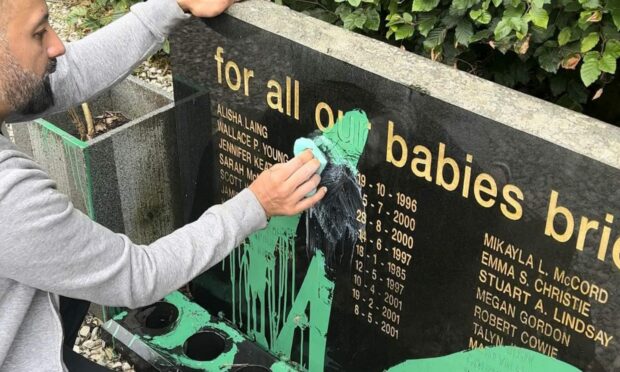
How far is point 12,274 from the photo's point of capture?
2.61 metres

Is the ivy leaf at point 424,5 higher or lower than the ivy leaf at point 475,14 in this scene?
lower

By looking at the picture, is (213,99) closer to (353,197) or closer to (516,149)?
(353,197)

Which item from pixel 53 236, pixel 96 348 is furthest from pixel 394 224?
pixel 96 348

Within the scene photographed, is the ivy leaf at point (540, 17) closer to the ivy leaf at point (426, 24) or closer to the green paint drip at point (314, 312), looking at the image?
the ivy leaf at point (426, 24)

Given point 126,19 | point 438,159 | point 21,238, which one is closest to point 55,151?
point 126,19

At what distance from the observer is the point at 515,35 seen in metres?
3.15

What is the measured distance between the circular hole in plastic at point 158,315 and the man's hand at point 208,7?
55.2 inches

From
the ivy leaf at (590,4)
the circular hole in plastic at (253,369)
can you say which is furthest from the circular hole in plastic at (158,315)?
the ivy leaf at (590,4)

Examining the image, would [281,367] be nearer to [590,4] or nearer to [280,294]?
[280,294]

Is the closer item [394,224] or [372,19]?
[394,224]

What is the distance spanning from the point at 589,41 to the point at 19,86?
1.87m

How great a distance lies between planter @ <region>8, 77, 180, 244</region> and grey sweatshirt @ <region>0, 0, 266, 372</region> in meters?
0.82

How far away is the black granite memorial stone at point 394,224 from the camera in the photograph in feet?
8.49

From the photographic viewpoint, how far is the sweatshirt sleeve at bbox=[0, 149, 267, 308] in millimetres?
2543
